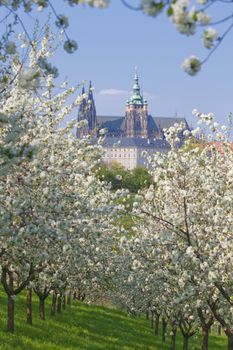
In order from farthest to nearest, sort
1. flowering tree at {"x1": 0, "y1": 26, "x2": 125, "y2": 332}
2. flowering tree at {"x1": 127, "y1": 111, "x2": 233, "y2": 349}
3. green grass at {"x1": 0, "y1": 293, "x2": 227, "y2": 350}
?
green grass at {"x1": 0, "y1": 293, "x2": 227, "y2": 350} → flowering tree at {"x1": 127, "y1": 111, "x2": 233, "y2": 349} → flowering tree at {"x1": 0, "y1": 26, "x2": 125, "y2": 332}

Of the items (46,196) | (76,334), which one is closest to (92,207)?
(46,196)

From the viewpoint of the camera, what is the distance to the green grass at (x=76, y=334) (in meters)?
16.9

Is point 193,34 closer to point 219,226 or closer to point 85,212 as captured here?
point 85,212

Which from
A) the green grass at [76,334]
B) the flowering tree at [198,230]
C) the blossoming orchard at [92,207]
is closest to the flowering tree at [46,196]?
the blossoming orchard at [92,207]

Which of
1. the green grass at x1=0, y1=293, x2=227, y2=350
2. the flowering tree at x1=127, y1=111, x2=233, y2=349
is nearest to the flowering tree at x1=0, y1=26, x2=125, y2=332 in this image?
the flowering tree at x1=127, y1=111, x2=233, y2=349

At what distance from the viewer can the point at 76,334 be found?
68.9ft

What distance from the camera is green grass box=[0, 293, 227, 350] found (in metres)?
16.9

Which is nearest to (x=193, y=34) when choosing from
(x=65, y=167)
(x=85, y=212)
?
(x=85, y=212)

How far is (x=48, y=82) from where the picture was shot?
48.0 feet

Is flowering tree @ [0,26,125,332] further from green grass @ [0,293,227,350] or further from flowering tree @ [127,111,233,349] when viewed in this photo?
green grass @ [0,293,227,350]

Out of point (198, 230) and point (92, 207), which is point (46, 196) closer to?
point (92, 207)

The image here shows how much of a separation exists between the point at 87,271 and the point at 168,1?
59.4 ft

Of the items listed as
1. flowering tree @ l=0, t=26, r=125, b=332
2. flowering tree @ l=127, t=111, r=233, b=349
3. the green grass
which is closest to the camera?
flowering tree @ l=0, t=26, r=125, b=332

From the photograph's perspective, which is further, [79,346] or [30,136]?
[79,346]
